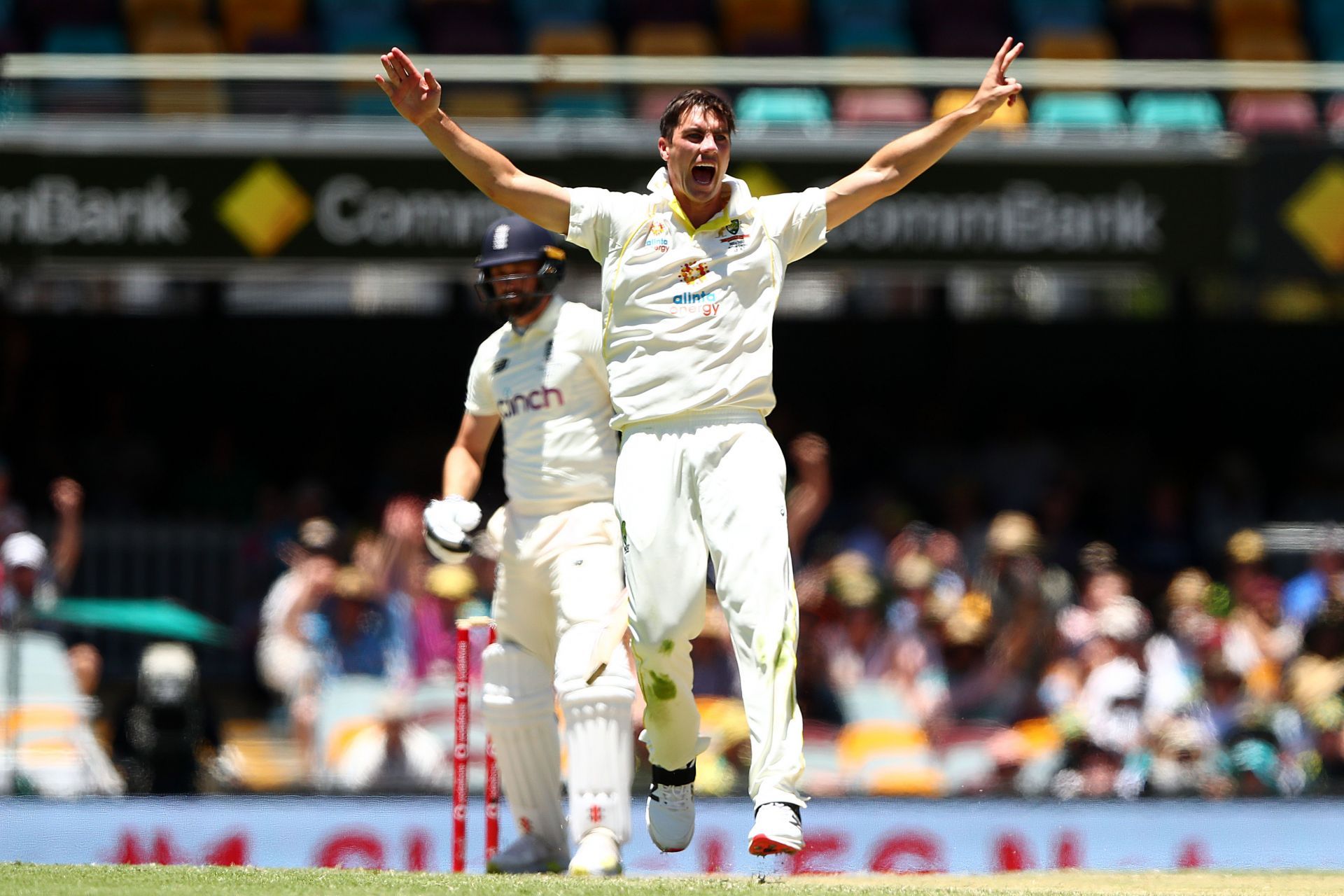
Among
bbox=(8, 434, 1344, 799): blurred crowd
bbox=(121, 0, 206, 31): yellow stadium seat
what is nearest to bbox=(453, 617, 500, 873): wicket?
bbox=(8, 434, 1344, 799): blurred crowd

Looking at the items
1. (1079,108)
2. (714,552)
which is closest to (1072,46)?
(1079,108)

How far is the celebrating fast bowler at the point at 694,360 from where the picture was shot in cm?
563

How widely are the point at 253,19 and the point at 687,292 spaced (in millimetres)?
10486

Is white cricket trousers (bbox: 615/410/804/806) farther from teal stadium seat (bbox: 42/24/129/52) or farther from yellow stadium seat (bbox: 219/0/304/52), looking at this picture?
teal stadium seat (bbox: 42/24/129/52)

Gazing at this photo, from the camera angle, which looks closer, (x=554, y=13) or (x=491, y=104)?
(x=491, y=104)

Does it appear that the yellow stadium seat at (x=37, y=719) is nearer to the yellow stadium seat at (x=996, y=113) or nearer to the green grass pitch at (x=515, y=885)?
the green grass pitch at (x=515, y=885)

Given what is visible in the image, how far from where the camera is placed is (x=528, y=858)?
7.09m

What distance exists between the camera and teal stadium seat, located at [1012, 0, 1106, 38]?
15.8 m

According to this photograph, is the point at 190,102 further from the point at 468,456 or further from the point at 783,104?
the point at 468,456

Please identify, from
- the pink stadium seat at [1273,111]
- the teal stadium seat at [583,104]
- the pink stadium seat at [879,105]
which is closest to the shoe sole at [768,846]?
the teal stadium seat at [583,104]

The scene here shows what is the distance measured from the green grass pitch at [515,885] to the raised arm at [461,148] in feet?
6.53

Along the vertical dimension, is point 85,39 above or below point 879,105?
above

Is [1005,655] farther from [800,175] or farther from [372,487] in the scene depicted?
[372,487]

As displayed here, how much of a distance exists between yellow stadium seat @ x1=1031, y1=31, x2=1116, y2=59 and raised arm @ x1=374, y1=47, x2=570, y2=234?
10.2 meters
